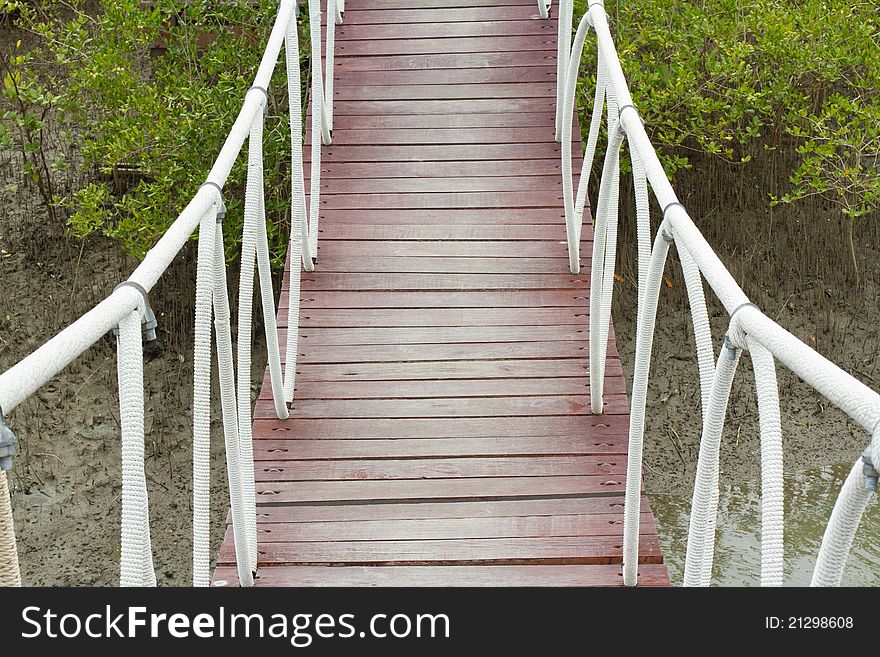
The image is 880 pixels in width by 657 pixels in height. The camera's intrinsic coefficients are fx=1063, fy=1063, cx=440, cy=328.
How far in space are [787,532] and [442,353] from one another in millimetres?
2661

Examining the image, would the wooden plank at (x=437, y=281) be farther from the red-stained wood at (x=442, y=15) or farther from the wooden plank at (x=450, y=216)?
the red-stained wood at (x=442, y=15)

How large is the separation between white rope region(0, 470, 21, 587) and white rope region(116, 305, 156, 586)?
0.68 feet

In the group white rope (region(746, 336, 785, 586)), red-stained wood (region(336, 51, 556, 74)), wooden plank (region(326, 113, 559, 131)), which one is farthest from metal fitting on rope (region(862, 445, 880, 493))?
red-stained wood (region(336, 51, 556, 74))

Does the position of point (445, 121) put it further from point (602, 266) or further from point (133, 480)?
point (133, 480)

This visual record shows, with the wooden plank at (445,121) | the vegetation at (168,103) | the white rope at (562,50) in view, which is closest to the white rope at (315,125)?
the wooden plank at (445,121)

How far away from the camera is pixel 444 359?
300cm

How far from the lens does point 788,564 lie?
4773 millimetres

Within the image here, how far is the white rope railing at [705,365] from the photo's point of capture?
1.08m

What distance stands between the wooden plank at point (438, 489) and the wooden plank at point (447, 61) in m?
2.10

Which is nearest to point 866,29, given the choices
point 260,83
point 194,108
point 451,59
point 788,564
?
point 451,59

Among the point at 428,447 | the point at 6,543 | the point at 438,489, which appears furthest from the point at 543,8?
the point at 6,543

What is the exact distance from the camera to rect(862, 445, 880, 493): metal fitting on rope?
991mm

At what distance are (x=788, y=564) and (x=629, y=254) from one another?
2104mm

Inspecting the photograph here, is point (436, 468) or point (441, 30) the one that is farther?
point (441, 30)
